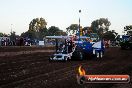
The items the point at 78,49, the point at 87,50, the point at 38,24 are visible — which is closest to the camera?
the point at 78,49

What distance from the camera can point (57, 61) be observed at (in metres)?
20.0

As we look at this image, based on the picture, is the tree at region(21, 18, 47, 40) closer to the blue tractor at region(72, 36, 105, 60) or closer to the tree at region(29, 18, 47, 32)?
the tree at region(29, 18, 47, 32)

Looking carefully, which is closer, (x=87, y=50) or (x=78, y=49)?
(x=78, y=49)

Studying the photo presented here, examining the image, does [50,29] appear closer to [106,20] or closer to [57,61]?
[106,20]

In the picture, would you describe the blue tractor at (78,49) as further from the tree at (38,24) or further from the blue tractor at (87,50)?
the tree at (38,24)

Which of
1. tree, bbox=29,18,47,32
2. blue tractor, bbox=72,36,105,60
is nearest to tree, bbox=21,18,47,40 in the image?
tree, bbox=29,18,47,32

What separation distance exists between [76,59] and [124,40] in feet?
62.3

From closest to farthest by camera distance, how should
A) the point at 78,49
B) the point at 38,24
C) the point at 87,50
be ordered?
the point at 78,49, the point at 87,50, the point at 38,24

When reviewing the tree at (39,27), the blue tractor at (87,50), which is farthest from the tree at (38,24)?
the blue tractor at (87,50)

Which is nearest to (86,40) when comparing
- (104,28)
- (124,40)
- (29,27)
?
(124,40)

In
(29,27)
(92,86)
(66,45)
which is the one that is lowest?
(92,86)

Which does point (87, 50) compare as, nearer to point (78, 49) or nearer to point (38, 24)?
point (78, 49)

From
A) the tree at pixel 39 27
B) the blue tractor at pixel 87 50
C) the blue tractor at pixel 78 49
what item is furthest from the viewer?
the tree at pixel 39 27

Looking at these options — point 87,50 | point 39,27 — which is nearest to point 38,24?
point 39,27
